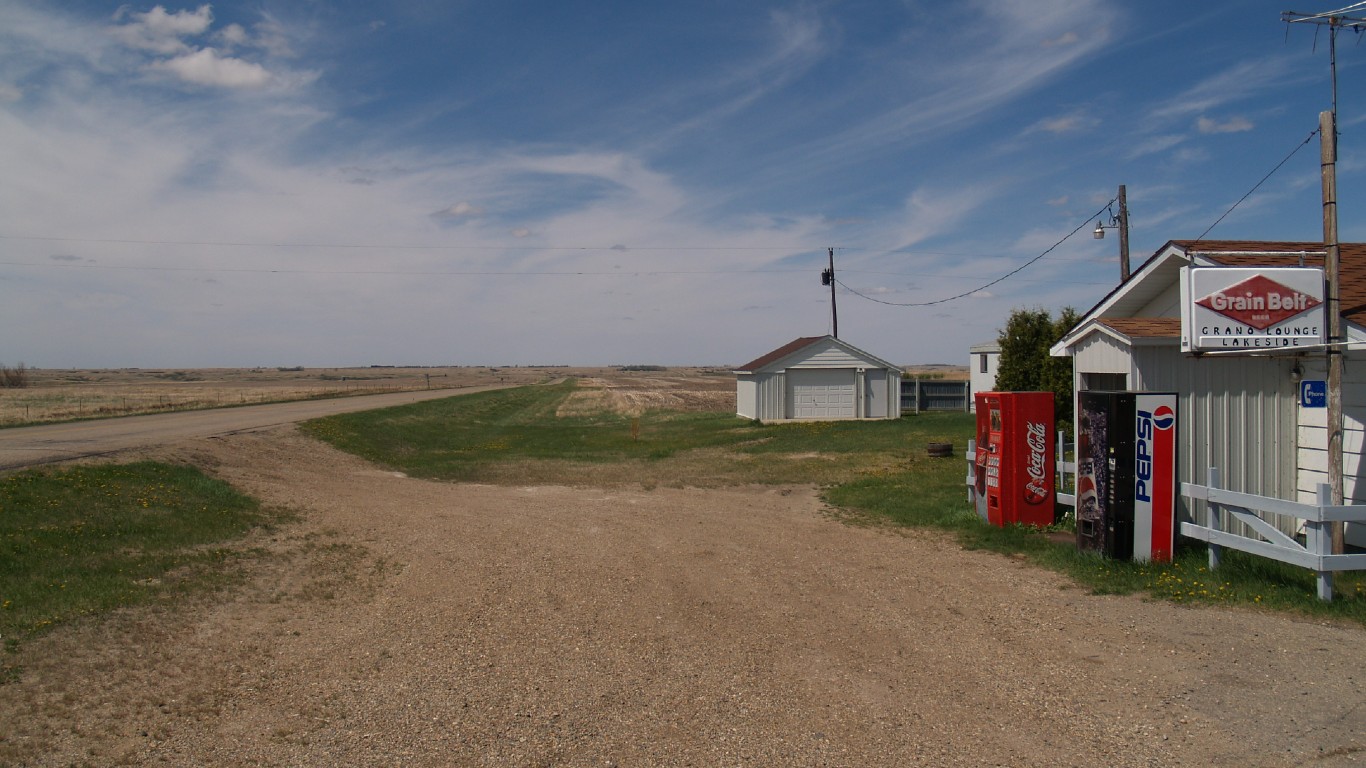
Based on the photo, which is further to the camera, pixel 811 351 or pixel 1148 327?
pixel 811 351

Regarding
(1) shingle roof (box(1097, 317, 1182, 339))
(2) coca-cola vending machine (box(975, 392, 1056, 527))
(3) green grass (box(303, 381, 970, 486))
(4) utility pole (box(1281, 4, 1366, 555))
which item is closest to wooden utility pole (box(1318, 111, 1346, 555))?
(4) utility pole (box(1281, 4, 1366, 555))

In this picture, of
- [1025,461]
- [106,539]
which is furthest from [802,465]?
[106,539]

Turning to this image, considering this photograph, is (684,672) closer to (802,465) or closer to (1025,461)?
(1025,461)

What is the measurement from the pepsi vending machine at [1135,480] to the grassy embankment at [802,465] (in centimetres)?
27

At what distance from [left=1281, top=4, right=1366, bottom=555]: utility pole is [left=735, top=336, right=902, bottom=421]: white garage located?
28144mm

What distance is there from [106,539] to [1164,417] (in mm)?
12211

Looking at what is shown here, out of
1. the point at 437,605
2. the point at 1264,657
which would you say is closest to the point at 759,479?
the point at 437,605

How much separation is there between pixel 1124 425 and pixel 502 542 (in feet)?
26.0

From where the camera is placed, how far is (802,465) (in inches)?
835

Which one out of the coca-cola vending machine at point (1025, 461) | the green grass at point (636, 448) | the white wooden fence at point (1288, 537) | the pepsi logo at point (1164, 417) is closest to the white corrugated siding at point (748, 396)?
the green grass at point (636, 448)

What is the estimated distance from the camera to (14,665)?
241 inches

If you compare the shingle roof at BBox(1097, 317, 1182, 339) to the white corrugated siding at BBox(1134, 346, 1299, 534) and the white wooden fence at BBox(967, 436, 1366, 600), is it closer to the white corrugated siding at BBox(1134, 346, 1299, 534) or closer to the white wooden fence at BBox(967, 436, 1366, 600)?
the white corrugated siding at BBox(1134, 346, 1299, 534)

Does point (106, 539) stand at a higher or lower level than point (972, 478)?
lower

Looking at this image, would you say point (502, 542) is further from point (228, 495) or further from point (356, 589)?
point (228, 495)
